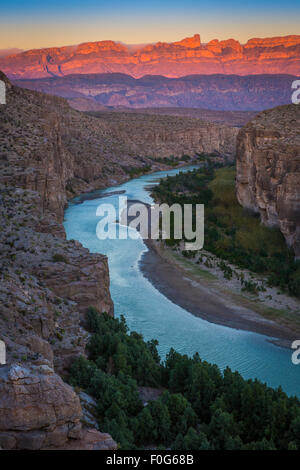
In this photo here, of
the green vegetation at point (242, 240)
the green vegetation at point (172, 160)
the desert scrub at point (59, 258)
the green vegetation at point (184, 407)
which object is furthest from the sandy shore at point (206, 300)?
the green vegetation at point (172, 160)

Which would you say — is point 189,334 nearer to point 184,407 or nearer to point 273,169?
point 184,407

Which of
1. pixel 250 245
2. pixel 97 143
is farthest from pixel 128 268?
pixel 97 143

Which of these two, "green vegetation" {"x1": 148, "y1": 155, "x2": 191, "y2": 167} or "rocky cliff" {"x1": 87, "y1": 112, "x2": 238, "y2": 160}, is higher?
"rocky cliff" {"x1": 87, "y1": 112, "x2": 238, "y2": 160}

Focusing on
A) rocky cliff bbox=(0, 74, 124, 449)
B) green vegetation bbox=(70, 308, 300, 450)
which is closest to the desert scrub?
rocky cliff bbox=(0, 74, 124, 449)

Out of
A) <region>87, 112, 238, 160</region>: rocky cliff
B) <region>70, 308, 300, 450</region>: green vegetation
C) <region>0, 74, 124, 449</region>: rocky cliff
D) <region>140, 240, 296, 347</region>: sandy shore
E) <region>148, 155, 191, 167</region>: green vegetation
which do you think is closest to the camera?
<region>0, 74, 124, 449</region>: rocky cliff

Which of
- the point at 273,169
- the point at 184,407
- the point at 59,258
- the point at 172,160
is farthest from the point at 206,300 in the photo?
the point at 172,160

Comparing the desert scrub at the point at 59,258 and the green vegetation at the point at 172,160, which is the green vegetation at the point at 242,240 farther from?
the green vegetation at the point at 172,160

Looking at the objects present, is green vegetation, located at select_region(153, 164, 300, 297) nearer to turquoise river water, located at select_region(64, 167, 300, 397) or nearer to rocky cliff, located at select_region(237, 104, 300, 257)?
rocky cliff, located at select_region(237, 104, 300, 257)
